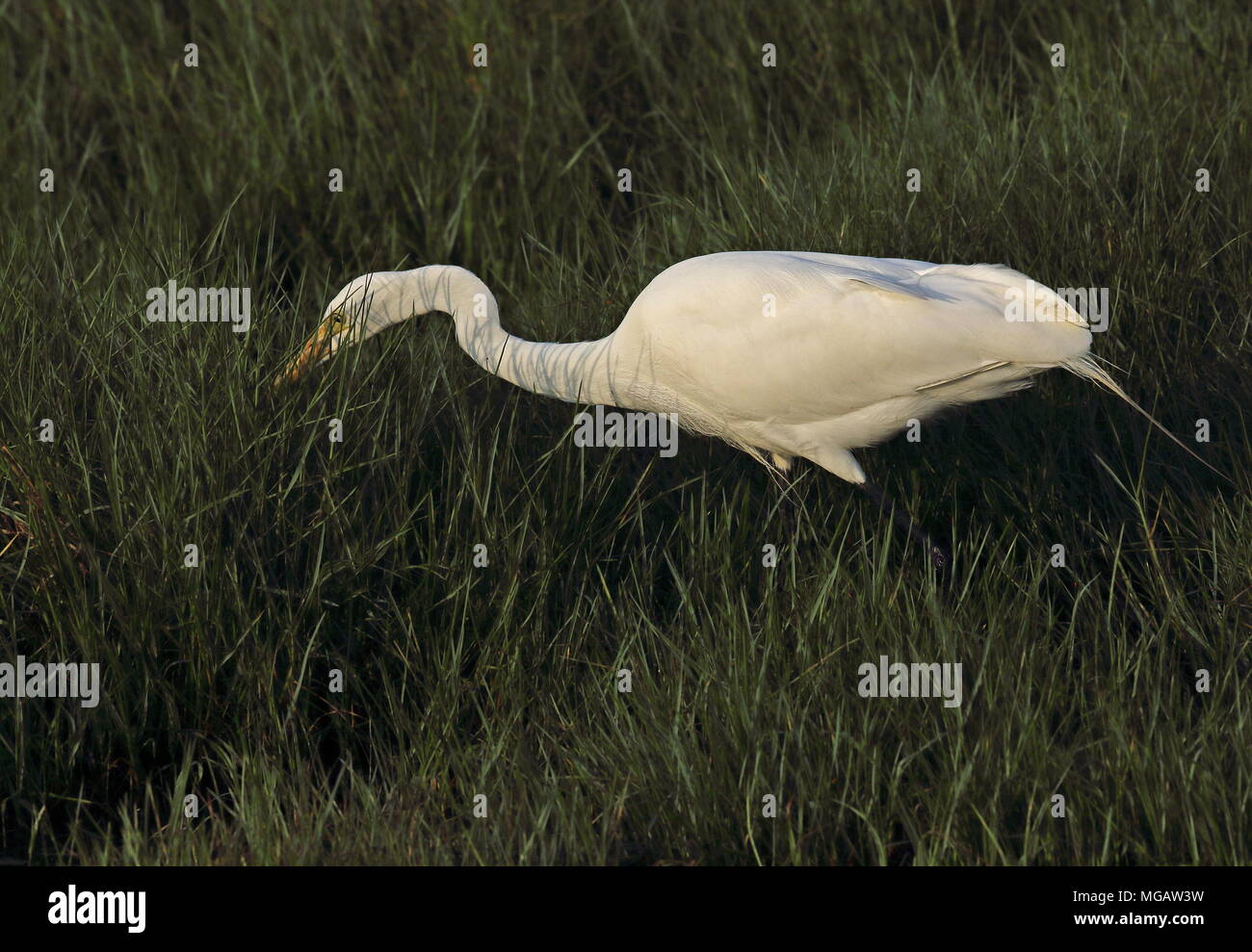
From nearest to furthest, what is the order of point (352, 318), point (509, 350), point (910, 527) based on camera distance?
1. point (352, 318)
2. point (910, 527)
3. point (509, 350)

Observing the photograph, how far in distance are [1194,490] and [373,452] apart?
2.27 m

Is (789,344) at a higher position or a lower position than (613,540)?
higher

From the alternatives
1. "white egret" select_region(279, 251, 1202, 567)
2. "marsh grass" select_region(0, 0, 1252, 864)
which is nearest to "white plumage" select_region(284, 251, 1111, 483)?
"white egret" select_region(279, 251, 1202, 567)

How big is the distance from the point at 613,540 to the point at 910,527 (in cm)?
84

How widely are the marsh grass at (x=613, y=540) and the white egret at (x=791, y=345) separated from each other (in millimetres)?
171

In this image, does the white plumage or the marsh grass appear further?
the white plumage

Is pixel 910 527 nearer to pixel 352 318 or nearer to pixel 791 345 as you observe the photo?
pixel 791 345

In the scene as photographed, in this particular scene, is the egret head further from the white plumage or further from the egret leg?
the egret leg

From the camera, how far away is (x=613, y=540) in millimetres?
3684

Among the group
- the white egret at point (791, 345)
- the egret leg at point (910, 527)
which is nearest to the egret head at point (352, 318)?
the white egret at point (791, 345)

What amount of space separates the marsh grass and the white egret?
6.7 inches

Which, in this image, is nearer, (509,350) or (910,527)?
(910,527)

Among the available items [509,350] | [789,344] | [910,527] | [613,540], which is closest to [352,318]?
[509,350]

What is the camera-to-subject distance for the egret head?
11.6 ft
